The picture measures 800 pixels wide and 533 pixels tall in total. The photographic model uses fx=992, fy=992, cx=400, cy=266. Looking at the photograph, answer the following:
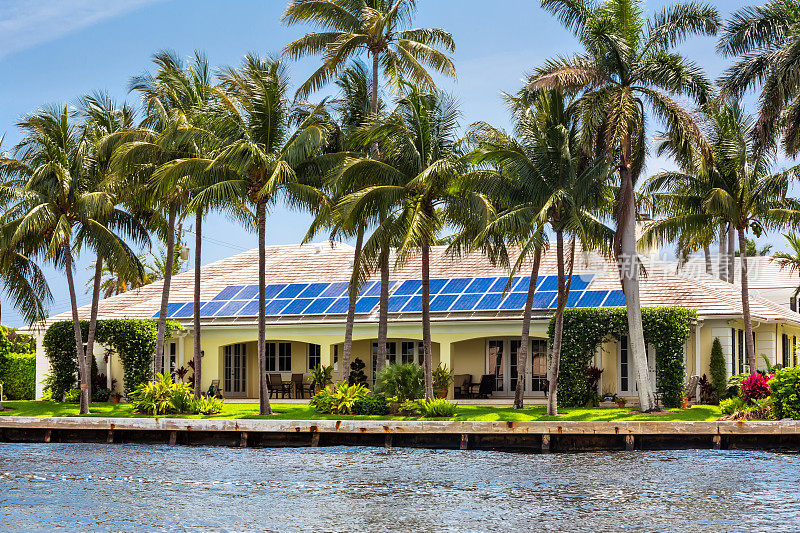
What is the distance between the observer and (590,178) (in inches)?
1064

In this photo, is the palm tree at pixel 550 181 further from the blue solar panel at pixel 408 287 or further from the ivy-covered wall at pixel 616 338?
the blue solar panel at pixel 408 287

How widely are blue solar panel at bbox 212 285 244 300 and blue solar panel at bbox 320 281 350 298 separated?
3.92 metres

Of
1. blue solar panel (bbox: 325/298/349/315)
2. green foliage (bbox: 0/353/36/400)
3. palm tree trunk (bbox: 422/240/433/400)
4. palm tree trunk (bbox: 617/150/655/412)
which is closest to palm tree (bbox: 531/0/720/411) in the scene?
palm tree trunk (bbox: 617/150/655/412)

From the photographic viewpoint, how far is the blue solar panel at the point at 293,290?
3775 centimetres

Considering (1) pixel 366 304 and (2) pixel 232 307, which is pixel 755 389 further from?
(2) pixel 232 307

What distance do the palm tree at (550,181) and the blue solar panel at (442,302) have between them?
5544 mm

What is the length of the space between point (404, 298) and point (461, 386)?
12.1 ft

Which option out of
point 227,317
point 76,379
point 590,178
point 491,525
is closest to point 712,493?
point 491,525

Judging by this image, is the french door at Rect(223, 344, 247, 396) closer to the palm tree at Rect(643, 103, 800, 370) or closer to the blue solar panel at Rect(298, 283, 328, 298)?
the blue solar panel at Rect(298, 283, 328, 298)

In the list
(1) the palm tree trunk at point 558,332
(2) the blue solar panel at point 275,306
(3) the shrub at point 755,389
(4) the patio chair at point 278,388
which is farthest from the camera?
(2) the blue solar panel at point 275,306

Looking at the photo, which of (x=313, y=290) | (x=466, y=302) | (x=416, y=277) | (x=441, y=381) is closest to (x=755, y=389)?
(x=441, y=381)

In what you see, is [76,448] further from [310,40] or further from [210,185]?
[310,40]

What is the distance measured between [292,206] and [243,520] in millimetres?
14423

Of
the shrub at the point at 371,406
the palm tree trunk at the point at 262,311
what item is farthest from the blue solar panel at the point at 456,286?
the palm tree trunk at the point at 262,311
